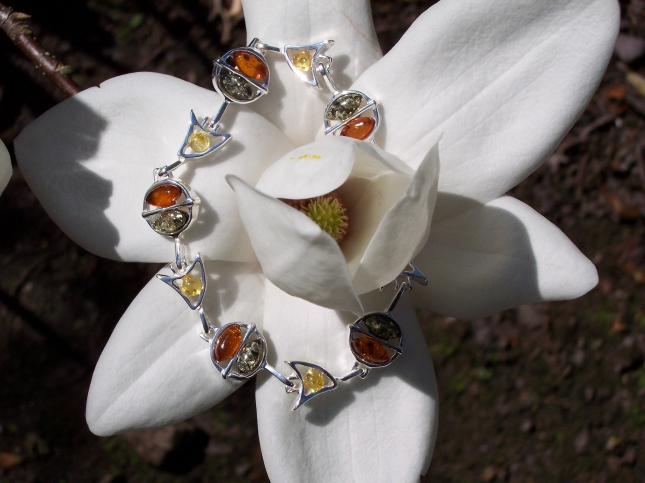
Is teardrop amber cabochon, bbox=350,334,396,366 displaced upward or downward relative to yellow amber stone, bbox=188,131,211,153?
downward

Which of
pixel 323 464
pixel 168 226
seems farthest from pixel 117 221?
pixel 323 464

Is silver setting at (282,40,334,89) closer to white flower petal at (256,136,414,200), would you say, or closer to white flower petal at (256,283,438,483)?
white flower petal at (256,136,414,200)

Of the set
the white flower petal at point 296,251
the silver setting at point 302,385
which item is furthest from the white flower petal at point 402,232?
the silver setting at point 302,385

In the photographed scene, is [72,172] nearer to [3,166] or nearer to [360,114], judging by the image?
[3,166]

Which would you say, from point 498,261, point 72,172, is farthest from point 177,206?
point 498,261

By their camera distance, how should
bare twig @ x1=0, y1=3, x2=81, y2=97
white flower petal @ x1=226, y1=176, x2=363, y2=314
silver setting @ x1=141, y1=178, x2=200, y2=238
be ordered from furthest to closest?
bare twig @ x1=0, y1=3, x2=81, y2=97 → silver setting @ x1=141, y1=178, x2=200, y2=238 → white flower petal @ x1=226, y1=176, x2=363, y2=314

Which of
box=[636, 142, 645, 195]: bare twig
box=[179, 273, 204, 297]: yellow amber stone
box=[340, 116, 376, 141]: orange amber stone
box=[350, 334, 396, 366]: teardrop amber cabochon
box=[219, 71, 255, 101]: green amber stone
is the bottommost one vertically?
box=[636, 142, 645, 195]: bare twig

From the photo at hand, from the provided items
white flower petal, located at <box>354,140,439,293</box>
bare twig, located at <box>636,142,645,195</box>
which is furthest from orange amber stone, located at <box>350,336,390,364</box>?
bare twig, located at <box>636,142,645,195</box>
